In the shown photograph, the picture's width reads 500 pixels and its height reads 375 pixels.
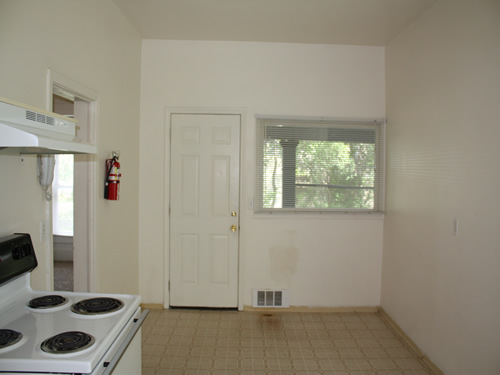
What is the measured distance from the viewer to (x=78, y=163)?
240cm

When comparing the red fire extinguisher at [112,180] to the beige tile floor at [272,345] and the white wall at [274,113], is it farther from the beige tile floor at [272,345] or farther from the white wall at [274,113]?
the beige tile floor at [272,345]

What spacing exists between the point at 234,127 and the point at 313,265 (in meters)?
1.76

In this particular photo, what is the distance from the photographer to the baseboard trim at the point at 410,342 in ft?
7.93

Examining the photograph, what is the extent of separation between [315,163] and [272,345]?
1.87 metres

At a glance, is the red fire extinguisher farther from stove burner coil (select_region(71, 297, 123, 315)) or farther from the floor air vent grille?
the floor air vent grille

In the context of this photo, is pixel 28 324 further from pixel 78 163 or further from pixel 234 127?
pixel 234 127

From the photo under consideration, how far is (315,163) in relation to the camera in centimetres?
336

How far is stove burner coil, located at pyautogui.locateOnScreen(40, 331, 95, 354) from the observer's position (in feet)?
3.77

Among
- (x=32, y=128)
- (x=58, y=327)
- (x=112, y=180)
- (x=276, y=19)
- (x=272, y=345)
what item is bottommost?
(x=272, y=345)

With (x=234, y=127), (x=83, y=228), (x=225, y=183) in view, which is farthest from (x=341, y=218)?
(x=83, y=228)

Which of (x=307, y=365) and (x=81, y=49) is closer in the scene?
(x=81, y=49)

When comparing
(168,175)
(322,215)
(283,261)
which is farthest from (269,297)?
(168,175)

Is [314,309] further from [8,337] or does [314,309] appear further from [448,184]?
[8,337]

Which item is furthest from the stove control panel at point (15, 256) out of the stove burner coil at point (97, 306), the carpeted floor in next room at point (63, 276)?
the carpeted floor in next room at point (63, 276)
